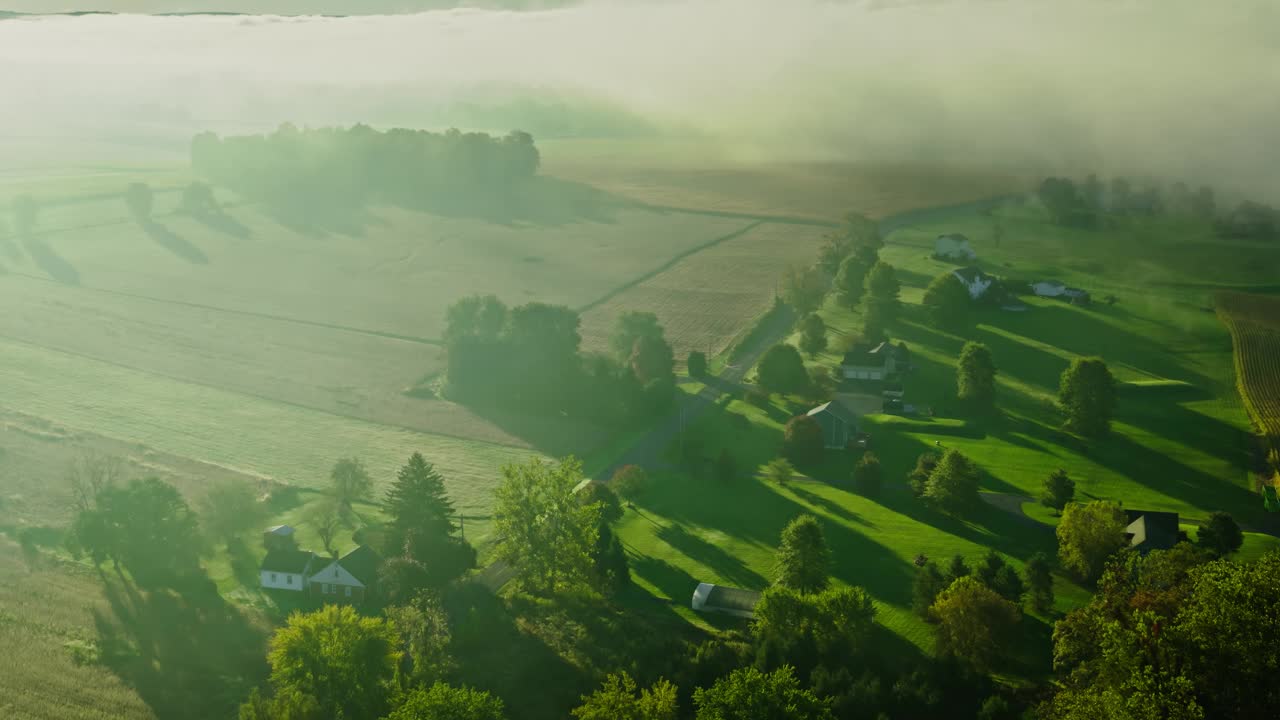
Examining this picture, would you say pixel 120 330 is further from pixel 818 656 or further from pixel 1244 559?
pixel 1244 559

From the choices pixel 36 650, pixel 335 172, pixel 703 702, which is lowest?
pixel 36 650

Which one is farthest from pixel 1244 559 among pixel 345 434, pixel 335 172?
pixel 335 172

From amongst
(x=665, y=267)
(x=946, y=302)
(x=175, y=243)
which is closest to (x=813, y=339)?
(x=946, y=302)

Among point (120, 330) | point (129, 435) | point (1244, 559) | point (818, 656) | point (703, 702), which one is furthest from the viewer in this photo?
point (120, 330)

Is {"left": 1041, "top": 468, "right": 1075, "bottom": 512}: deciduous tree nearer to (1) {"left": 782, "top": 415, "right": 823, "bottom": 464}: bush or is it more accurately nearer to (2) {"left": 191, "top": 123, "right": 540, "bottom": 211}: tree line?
(1) {"left": 782, "top": 415, "right": 823, "bottom": 464}: bush

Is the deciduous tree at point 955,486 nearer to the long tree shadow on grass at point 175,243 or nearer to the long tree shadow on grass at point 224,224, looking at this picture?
the long tree shadow on grass at point 175,243

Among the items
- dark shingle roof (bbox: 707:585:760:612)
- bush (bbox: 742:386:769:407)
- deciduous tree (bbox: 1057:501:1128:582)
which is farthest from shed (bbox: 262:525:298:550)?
deciduous tree (bbox: 1057:501:1128:582)
